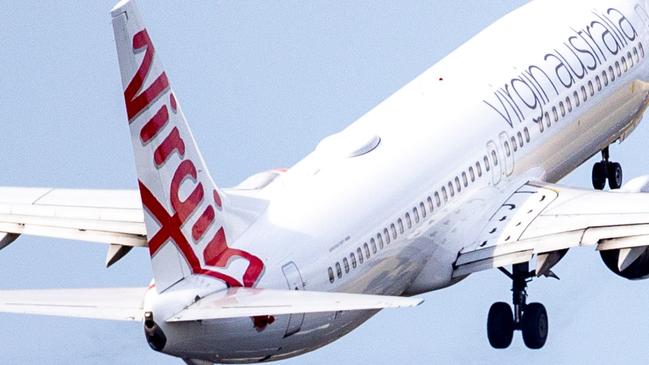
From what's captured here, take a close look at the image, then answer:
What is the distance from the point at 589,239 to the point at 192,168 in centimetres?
1181

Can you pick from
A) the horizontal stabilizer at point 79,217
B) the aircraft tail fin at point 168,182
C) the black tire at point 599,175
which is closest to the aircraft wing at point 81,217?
the horizontal stabilizer at point 79,217

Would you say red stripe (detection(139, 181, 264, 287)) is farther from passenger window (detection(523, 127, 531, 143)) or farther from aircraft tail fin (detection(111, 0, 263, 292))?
passenger window (detection(523, 127, 531, 143))

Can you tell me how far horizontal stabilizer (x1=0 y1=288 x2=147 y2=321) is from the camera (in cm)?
4997

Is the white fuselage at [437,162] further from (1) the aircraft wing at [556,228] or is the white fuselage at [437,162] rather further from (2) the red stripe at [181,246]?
(1) the aircraft wing at [556,228]

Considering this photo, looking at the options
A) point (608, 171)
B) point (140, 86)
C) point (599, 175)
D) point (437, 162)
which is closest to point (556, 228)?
point (437, 162)

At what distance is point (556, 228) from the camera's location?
61.9 m

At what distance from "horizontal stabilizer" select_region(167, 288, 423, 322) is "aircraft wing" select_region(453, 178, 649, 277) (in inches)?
417

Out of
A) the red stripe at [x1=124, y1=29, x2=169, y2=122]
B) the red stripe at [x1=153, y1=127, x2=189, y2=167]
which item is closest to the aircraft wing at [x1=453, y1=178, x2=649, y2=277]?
the red stripe at [x1=153, y1=127, x2=189, y2=167]

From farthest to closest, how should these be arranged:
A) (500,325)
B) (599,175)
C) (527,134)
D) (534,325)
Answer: (599,175)
(527,134)
(500,325)
(534,325)

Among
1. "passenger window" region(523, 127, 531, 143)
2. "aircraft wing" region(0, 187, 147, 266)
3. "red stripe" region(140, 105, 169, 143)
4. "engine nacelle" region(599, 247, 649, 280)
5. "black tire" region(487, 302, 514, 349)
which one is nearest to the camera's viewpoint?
"red stripe" region(140, 105, 169, 143)

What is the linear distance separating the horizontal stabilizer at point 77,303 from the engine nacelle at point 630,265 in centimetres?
1403

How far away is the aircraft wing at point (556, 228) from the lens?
6075cm

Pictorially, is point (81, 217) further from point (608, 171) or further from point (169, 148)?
point (608, 171)

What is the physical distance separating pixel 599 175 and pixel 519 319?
10.8 metres
